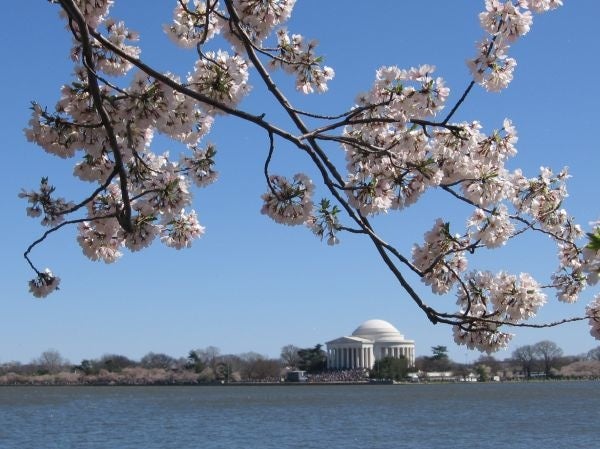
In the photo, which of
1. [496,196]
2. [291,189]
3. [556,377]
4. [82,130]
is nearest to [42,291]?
[82,130]

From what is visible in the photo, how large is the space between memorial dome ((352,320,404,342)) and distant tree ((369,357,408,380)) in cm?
950

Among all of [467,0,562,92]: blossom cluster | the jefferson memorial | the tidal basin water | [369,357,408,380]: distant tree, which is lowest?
the tidal basin water

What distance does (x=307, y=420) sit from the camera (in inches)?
1994

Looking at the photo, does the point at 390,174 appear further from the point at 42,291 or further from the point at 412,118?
the point at 42,291

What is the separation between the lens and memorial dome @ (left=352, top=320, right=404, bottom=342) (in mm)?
149625

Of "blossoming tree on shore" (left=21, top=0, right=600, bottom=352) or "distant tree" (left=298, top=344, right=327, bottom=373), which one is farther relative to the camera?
"distant tree" (left=298, top=344, right=327, bottom=373)

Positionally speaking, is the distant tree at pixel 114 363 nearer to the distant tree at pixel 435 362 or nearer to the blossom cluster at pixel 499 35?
the distant tree at pixel 435 362

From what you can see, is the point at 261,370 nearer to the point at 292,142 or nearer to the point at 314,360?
the point at 314,360

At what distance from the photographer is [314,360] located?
155750 millimetres

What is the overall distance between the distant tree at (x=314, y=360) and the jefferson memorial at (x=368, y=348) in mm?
1895

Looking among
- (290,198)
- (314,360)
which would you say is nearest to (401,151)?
(290,198)

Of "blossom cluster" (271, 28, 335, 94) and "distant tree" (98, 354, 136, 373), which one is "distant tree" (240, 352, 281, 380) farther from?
"blossom cluster" (271, 28, 335, 94)

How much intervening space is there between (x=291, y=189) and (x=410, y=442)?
3335 centimetres

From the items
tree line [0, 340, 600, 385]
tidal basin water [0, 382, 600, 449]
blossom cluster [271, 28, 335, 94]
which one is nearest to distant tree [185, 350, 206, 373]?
tree line [0, 340, 600, 385]
